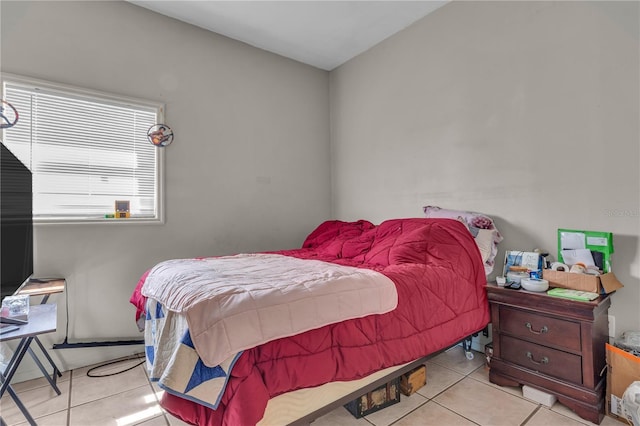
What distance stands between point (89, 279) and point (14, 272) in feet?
3.50

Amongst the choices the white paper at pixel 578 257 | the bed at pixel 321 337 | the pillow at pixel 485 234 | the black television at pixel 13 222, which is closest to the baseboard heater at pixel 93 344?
the bed at pixel 321 337

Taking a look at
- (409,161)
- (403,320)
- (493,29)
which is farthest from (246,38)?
(403,320)

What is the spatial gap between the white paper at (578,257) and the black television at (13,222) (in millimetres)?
2858

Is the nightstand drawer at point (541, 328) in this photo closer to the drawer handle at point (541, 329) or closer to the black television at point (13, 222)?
the drawer handle at point (541, 329)

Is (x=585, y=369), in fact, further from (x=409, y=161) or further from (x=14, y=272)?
(x=14, y=272)

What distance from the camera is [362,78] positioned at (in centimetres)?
357

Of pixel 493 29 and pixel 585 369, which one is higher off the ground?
pixel 493 29

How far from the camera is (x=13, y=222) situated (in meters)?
1.46

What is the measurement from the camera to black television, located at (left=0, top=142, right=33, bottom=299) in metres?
1.35

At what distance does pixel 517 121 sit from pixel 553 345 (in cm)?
151

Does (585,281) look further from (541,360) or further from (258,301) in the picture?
(258,301)

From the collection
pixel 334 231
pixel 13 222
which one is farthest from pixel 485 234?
pixel 13 222

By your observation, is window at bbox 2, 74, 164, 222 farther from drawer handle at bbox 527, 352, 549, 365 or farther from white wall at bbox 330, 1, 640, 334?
drawer handle at bbox 527, 352, 549, 365

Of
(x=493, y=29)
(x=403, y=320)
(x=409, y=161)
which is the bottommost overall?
(x=403, y=320)
